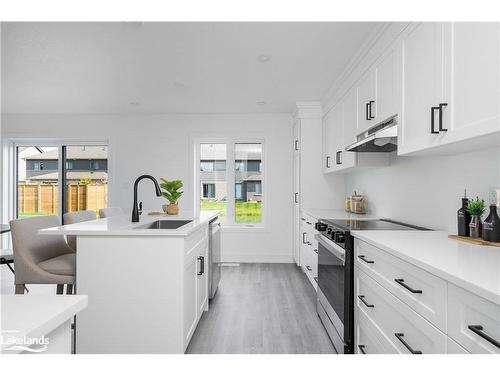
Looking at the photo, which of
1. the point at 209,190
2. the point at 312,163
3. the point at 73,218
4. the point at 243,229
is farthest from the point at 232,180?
the point at 73,218

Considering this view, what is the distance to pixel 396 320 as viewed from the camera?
1359 millimetres

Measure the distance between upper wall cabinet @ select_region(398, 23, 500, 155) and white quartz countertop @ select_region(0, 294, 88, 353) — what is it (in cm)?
146

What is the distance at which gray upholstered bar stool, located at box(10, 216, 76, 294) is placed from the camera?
6.89 feet

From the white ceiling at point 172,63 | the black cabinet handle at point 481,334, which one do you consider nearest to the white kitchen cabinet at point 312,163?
the white ceiling at point 172,63

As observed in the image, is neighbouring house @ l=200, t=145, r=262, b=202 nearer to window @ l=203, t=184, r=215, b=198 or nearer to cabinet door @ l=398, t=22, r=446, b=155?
window @ l=203, t=184, r=215, b=198

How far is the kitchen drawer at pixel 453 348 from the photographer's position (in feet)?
3.07

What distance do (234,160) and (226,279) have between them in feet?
6.63

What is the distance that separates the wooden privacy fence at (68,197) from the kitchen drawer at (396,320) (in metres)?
4.74

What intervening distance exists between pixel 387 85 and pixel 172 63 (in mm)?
2014

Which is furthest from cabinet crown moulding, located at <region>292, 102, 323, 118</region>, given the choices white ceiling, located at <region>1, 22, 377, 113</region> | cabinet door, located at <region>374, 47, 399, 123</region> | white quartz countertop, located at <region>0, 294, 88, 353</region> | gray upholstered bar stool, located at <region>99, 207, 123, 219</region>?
white quartz countertop, located at <region>0, 294, 88, 353</region>

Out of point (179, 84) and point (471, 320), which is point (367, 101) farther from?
point (179, 84)

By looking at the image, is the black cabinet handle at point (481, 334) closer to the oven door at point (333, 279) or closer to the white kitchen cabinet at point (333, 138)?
the oven door at point (333, 279)

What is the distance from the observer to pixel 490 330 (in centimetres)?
A: 83
